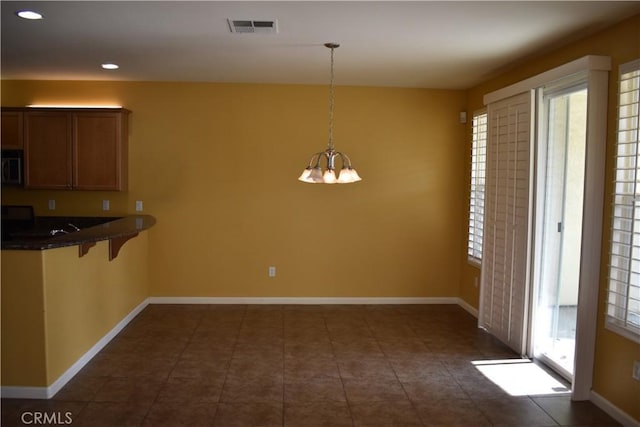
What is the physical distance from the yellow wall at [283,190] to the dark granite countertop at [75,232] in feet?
0.56

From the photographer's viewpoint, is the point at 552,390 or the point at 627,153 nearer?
the point at 627,153

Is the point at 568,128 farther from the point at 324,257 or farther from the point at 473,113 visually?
the point at 324,257

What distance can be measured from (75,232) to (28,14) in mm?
1642

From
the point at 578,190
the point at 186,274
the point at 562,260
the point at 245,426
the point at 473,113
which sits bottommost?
the point at 245,426

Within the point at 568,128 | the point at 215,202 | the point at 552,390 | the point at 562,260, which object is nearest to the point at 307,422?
the point at 552,390

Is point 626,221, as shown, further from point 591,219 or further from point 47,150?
point 47,150

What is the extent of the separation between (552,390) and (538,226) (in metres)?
1.26

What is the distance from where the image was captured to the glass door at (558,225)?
401 centimetres

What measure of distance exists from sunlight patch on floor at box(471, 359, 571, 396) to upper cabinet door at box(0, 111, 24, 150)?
201 inches

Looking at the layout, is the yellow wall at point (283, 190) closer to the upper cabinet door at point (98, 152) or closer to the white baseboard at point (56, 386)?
the upper cabinet door at point (98, 152)

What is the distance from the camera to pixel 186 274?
6094 mm
